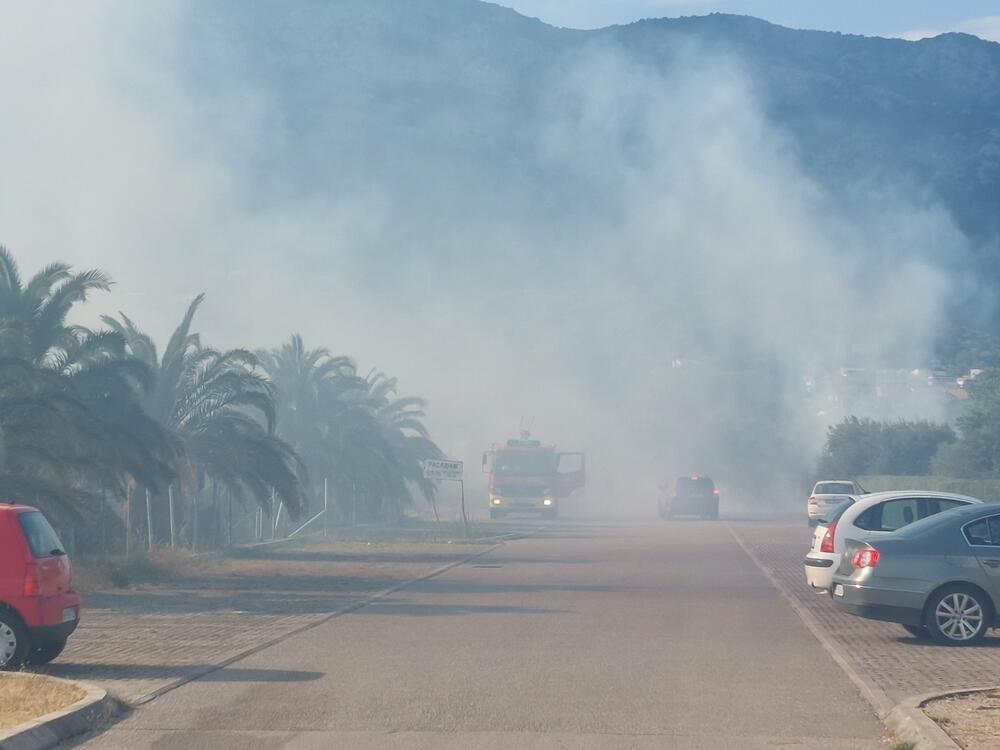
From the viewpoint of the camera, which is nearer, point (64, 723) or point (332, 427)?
point (64, 723)

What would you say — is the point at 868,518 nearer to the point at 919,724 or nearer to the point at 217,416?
the point at 919,724

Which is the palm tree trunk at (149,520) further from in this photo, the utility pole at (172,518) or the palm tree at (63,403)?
the palm tree at (63,403)

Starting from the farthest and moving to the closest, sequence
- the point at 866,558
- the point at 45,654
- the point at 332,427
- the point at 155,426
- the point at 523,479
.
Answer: the point at 523,479 < the point at 332,427 < the point at 155,426 < the point at 866,558 < the point at 45,654

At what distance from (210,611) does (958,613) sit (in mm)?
9657

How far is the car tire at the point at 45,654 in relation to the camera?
12383 millimetres

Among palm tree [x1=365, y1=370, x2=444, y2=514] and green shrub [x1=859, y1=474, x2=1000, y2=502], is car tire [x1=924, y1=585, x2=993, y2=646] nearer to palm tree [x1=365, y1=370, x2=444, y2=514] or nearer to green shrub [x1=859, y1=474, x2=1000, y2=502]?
green shrub [x1=859, y1=474, x2=1000, y2=502]

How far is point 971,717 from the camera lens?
9.53 m

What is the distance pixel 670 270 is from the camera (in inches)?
6270

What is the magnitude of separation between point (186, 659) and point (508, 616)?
17.9ft

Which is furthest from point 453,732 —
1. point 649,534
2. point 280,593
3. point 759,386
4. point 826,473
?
point 759,386

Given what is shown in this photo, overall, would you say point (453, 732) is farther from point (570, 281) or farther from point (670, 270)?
point (570, 281)

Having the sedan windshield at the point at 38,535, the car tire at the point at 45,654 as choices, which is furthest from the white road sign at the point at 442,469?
the car tire at the point at 45,654

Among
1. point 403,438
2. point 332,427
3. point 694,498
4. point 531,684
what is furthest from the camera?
point 694,498

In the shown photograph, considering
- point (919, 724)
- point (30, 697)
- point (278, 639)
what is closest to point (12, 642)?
point (30, 697)
